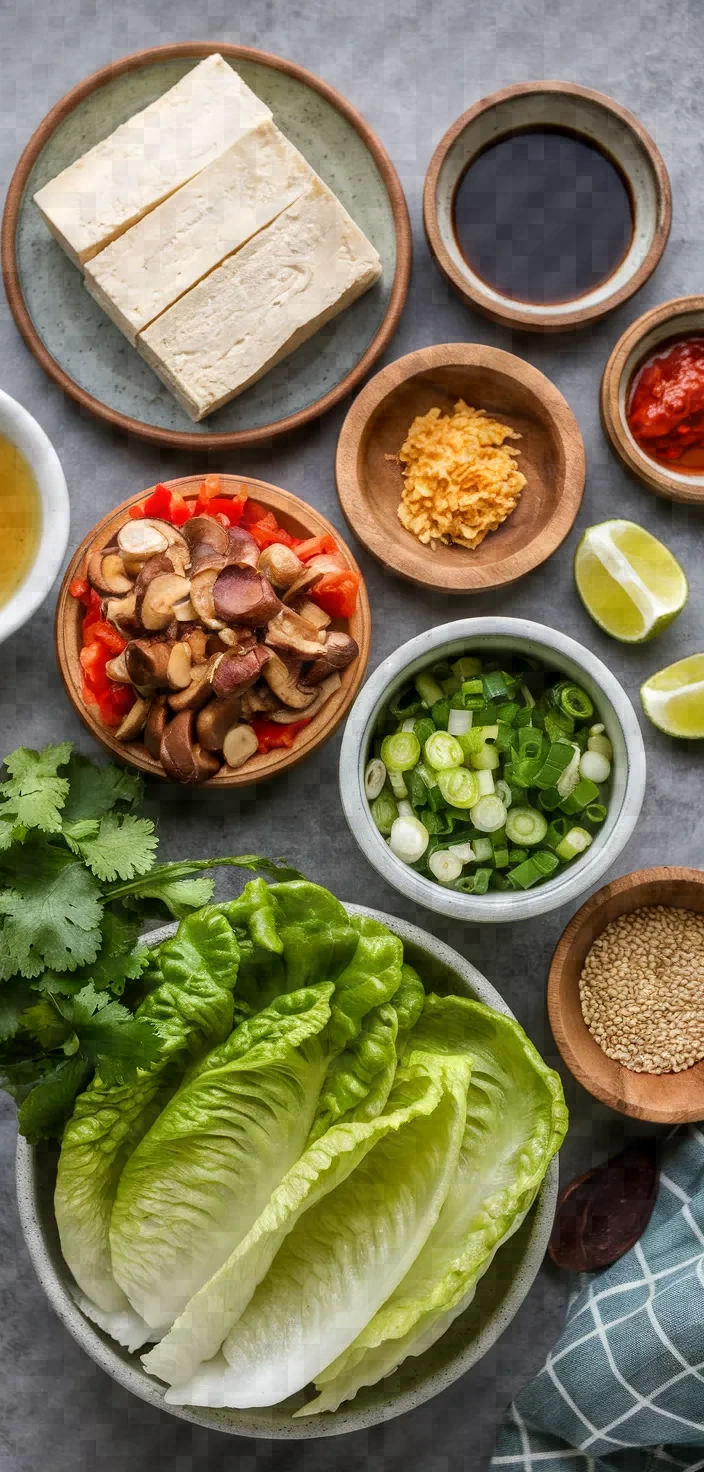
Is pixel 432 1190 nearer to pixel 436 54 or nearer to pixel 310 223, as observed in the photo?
pixel 310 223

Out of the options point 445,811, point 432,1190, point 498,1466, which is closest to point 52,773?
point 445,811

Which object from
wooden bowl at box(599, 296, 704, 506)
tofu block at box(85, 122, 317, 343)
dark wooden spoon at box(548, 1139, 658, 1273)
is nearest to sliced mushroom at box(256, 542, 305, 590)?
tofu block at box(85, 122, 317, 343)

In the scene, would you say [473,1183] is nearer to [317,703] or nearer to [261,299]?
[317,703]

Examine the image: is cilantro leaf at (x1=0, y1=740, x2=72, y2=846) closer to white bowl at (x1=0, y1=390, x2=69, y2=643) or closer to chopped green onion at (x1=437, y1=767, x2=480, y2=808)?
white bowl at (x1=0, y1=390, x2=69, y2=643)

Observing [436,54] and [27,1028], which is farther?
[436,54]

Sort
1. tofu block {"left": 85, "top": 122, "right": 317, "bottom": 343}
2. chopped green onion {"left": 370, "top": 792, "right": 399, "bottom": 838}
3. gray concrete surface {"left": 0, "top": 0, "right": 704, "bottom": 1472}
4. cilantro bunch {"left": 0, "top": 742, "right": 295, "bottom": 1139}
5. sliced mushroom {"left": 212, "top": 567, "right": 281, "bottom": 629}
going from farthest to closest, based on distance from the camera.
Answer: gray concrete surface {"left": 0, "top": 0, "right": 704, "bottom": 1472}
tofu block {"left": 85, "top": 122, "right": 317, "bottom": 343}
chopped green onion {"left": 370, "top": 792, "right": 399, "bottom": 838}
sliced mushroom {"left": 212, "top": 567, "right": 281, "bottom": 629}
cilantro bunch {"left": 0, "top": 742, "right": 295, "bottom": 1139}

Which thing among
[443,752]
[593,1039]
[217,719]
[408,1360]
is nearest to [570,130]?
[443,752]

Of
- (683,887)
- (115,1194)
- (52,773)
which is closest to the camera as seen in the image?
(115,1194)

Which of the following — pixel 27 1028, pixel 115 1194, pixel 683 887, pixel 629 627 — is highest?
pixel 27 1028
